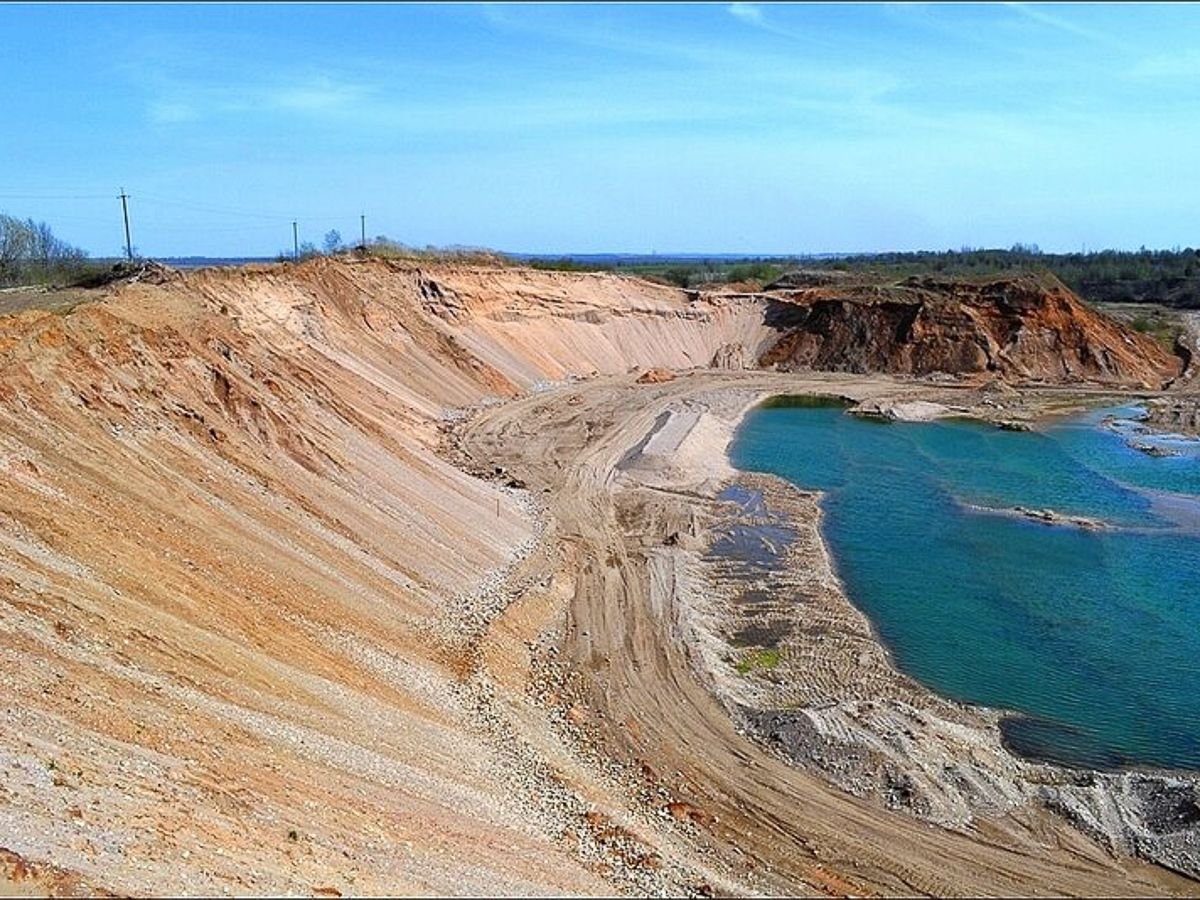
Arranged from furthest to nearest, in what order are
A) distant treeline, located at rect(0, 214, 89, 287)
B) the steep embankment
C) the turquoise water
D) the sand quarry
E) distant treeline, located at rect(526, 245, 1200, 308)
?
distant treeline, located at rect(526, 245, 1200, 308), distant treeline, located at rect(0, 214, 89, 287), the turquoise water, the sand quarry, the steep embankment

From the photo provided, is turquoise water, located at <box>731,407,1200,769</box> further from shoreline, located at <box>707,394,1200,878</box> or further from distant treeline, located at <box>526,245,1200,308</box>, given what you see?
distant treeline, located at <box>526,245,1200,308</box>

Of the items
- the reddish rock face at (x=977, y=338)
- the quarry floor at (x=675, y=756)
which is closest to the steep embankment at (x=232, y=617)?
the quarry floor at (x=675, y=756)

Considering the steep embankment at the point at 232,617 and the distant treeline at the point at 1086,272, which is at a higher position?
the distant treeline at the point at 1086,272

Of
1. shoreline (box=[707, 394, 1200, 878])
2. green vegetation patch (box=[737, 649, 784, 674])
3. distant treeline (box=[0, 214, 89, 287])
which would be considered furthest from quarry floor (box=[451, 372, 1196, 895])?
distant treeline (box=[0, 214, 89, 287])

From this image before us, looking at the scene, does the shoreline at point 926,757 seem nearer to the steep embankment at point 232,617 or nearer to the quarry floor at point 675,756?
the quarry floor at point 675,756

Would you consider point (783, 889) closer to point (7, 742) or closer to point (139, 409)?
point (7, 742)

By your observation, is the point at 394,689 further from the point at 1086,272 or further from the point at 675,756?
the point at 1086,272
